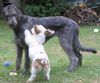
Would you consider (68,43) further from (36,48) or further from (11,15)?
(11,15)

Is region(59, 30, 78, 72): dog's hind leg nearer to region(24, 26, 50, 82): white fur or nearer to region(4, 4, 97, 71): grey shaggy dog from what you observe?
region(4, 4, 97, 71): grey shaggy dog

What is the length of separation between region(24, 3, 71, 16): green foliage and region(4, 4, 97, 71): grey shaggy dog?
9.24m

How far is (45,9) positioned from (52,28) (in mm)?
9864

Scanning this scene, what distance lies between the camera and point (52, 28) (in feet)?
26.6

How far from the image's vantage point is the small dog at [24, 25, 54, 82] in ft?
22.3

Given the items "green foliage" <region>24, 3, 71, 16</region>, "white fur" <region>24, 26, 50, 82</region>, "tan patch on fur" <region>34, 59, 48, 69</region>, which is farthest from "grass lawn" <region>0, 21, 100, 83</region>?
"green foliage" <region>24, 3, 71, 16</region>

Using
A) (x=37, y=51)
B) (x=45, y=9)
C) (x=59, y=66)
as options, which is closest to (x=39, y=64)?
(x=37, y=51)

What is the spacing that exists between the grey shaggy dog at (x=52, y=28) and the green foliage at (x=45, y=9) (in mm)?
9237

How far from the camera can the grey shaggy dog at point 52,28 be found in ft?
25.0

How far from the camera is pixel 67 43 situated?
823 centimetres

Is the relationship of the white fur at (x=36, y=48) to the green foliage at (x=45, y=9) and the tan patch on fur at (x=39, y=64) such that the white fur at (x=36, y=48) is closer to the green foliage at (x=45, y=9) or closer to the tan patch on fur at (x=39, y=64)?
the tan patch on fur at (x=39, y=64)

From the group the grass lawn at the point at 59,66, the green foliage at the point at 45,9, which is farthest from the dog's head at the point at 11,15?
the green foliage at the point at 45,9

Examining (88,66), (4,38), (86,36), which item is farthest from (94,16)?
(88,66)

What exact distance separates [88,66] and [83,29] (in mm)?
7461
